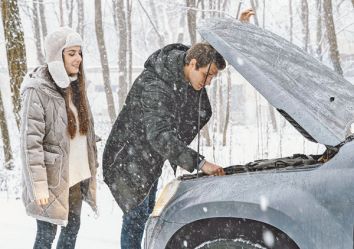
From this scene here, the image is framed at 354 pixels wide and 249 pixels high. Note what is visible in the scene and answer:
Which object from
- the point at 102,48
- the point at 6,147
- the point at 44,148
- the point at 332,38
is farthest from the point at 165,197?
the point at 102,48

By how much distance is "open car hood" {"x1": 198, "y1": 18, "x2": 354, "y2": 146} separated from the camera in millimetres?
2252

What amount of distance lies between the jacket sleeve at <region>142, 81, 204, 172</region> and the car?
122 mm

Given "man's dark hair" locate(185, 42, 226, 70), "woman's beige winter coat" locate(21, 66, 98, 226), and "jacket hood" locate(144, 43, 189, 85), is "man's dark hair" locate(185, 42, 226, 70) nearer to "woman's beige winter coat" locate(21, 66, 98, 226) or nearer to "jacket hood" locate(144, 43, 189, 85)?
"jacket hood" locate(144, 43, 189, 85)

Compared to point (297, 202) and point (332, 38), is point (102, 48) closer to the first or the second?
point (332, 38)

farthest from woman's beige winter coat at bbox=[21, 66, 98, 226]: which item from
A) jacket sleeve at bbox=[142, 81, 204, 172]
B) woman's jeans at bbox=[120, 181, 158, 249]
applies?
jacket sleeve at bbox=[142, 81, 204, 172]

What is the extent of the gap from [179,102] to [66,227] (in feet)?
4.22

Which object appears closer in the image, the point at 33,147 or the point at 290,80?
the point at 290,80

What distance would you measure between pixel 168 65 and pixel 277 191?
1215mm

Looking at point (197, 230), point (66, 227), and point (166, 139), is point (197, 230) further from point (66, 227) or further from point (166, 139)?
point (66, 227)

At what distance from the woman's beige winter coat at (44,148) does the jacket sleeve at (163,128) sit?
71cm

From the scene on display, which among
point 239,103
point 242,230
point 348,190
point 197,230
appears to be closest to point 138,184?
point 197,230

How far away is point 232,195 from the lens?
91.8 inches

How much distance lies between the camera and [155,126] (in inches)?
113

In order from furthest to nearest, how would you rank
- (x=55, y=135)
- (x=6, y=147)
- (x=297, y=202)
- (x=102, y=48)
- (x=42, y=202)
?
(x=102, y=48) < (x=6, y=147) < (x=55, y=135) < (x=42, y=202) < (x=297, y=202)
